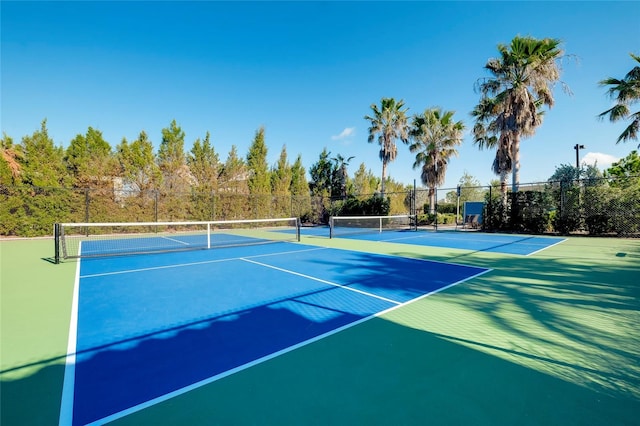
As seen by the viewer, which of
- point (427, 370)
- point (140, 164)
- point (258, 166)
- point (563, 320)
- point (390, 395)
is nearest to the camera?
point (390, 395)

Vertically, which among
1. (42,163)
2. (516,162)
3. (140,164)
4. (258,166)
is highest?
(258,166)

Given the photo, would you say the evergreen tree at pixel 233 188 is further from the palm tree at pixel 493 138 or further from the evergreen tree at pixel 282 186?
the palm tree at pixel 493 138

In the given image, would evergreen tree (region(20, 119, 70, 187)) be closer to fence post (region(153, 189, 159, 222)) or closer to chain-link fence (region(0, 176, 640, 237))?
chain-link fence (region(0, 176, 640, 237))

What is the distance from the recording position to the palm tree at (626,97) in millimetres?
13008

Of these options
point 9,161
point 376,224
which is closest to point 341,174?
point 376,224

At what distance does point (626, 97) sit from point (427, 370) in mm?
17939

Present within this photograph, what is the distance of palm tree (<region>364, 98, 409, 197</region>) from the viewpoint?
81.4ft

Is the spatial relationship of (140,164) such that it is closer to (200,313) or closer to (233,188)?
(233,188)

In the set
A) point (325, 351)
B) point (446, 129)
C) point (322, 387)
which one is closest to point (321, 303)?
point (325, 351)

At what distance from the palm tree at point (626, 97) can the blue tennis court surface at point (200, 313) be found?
13714mm

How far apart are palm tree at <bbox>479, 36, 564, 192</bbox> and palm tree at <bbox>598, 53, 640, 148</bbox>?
2.69 metres

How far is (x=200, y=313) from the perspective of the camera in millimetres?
4117

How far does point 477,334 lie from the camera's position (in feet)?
11.3

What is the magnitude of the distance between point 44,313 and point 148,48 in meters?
14.9
